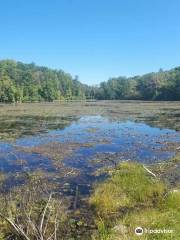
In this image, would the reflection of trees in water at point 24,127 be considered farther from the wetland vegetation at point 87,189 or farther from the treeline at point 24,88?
the treeline at point 24,88

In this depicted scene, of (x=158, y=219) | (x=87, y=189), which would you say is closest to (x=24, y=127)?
(x=87, y=189)

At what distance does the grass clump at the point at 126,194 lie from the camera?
32.2 ft

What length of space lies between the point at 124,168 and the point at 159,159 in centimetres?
353

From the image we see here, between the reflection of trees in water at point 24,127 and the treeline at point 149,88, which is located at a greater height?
the treeline at point 149,88

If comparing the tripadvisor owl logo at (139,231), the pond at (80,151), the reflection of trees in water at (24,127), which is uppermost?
the tripadvisor owl logo at (139,231)

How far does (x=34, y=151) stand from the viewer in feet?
62.8

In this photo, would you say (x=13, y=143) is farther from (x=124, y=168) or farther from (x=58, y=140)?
(x=124, y=168)

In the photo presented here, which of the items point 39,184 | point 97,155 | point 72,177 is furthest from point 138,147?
point 39,184

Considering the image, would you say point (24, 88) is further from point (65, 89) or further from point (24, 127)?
point (24, 127)

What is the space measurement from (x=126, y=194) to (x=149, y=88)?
138111mm

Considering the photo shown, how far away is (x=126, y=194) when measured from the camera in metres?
10.6

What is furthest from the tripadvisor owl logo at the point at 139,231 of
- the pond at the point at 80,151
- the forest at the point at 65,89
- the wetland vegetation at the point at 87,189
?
the forest at the point at 65,89

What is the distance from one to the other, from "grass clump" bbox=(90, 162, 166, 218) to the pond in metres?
1.60

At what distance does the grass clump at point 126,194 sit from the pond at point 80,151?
160 cm
